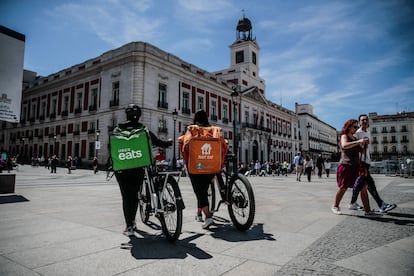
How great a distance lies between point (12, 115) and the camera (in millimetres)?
5473

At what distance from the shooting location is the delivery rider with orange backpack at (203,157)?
342cm

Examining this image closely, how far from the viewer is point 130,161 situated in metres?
3.08

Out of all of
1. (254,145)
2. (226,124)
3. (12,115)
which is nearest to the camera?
(12,115)

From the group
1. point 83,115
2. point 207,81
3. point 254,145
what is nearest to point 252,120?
point 254,145

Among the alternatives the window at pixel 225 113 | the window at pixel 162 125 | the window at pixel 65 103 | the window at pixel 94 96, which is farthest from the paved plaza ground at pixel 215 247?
the window at pixel 225 113

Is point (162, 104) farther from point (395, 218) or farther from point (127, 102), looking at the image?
point (395, 218)

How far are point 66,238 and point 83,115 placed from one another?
28909 mm

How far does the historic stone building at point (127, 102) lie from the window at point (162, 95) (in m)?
0.10

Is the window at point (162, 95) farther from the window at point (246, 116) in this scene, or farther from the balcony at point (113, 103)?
the window at point (246, 116)

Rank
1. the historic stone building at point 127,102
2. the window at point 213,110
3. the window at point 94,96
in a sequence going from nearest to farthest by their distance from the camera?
the historic stone building at point 127,102, the window at point 94,96, the window at point 213,110

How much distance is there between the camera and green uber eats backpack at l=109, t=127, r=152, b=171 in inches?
121

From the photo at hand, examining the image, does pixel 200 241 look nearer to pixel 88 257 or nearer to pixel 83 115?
pixel 88 257

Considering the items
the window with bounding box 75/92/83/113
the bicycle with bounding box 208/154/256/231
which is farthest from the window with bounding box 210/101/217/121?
the bicycle with bounding box 208/154/256/231

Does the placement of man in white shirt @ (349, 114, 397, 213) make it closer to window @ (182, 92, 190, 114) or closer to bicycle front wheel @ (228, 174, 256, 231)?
bicycle front wheel @ (228, 174, 256, 231)
